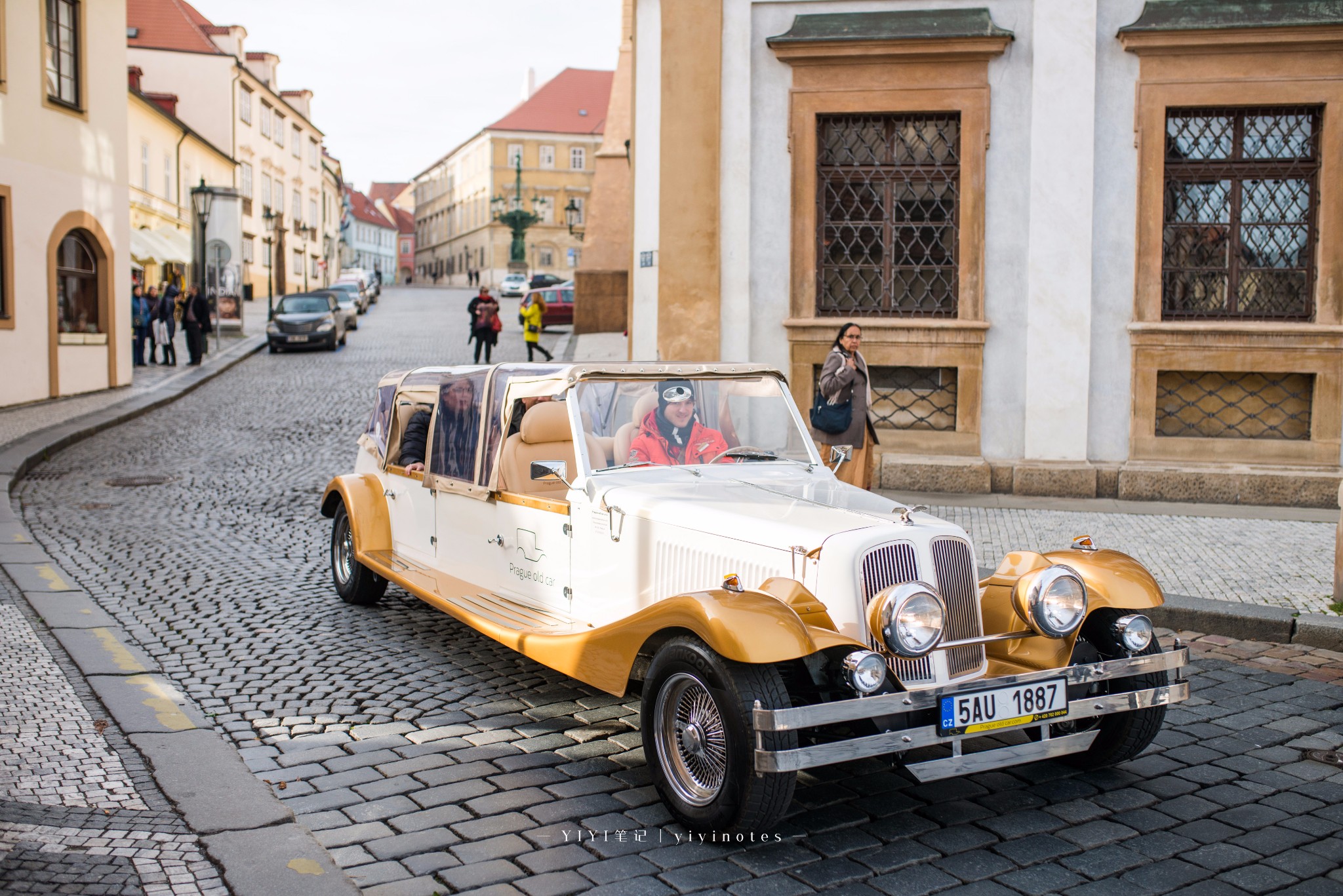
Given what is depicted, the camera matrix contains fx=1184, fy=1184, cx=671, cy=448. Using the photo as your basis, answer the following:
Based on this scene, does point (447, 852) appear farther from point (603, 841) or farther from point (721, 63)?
point (721, 63)

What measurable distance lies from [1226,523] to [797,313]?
179 inches

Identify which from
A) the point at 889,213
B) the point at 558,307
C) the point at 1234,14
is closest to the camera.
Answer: the point at 1234,14

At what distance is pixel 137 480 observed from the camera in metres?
12.5

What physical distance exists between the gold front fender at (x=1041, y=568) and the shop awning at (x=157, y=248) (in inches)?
1323

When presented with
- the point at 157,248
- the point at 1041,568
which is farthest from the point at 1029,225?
the point at 157,248

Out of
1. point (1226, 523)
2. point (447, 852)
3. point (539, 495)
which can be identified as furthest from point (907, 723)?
point (1226, 523)

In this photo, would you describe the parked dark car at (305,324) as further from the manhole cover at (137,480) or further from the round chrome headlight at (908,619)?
the round chrome headlight at (908,619)

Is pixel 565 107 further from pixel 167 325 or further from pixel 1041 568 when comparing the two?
pixel 1041 568

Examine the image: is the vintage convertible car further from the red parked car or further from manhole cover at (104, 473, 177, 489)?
the red parked car

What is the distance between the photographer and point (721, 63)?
40.2ft

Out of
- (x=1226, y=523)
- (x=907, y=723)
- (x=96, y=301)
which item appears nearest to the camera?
(x=907, y=723)

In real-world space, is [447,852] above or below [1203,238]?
below

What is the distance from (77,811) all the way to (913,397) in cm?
958

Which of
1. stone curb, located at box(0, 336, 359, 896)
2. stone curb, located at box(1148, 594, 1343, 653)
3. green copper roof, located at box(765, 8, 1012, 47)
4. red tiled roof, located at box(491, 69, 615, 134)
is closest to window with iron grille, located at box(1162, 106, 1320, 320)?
green copper roof, located at box(765, 8, 1012, 47)
